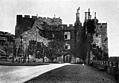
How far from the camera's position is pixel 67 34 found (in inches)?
1761

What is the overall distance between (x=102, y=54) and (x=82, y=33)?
660 cm

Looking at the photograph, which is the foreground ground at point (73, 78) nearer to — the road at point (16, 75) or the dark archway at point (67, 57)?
the road at point (16, 75)

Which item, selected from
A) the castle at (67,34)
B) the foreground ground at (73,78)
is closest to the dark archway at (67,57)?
the castle at (67,34)

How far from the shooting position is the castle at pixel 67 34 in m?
42.9

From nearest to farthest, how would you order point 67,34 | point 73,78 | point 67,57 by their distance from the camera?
point 73,78 < point 67,57 < point 67,34

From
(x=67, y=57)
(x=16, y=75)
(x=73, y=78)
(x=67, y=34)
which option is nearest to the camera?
(x=16, y=75)

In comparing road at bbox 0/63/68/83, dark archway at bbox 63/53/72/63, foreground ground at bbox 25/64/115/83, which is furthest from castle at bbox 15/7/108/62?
road at bbox 0/63/68/83

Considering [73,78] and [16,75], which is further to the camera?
[73,78]

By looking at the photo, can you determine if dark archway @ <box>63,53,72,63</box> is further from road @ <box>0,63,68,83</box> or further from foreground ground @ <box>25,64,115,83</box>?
road @ <box>0,63,68,83</box>

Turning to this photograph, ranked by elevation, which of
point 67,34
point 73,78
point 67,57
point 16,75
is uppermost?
point 67,34

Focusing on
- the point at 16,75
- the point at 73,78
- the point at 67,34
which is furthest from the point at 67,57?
the point at 16,75

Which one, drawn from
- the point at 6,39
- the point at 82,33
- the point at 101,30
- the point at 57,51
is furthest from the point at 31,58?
the point at 101,30

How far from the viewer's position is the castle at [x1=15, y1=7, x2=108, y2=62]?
42.9 meters

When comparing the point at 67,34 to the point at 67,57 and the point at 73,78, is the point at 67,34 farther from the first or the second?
the point at 73,78
